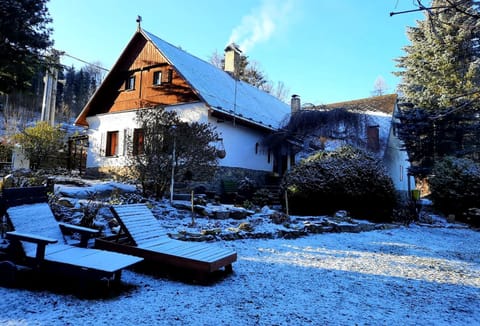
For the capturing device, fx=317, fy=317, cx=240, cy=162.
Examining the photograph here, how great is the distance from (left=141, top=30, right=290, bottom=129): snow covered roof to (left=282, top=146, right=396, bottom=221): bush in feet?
14.5

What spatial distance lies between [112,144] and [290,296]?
1380 centimetres

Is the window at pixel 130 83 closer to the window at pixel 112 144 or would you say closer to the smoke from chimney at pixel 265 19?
the window at pixel 112 144

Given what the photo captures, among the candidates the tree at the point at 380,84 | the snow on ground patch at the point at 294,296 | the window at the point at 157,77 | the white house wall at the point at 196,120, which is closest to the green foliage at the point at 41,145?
the white house wall at the point at 196,120

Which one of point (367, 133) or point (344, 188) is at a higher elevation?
point (367, 133)

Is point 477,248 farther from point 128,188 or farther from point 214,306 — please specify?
point 128,188

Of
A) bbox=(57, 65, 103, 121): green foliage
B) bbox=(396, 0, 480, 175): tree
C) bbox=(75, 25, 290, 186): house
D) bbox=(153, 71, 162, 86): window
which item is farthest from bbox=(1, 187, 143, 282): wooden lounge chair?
bbox=(57, 65, 103, 121): green foliage

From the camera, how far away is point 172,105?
515 inches

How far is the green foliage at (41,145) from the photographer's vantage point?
13.8 m

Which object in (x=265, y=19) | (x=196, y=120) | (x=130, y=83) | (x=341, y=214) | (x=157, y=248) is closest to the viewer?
(x=157, y=248)

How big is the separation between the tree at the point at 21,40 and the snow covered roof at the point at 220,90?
5.41 metres

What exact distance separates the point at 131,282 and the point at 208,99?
9.29m

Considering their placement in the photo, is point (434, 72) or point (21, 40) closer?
point (21, 40)

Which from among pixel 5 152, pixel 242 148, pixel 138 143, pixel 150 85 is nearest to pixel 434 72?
pixel 242 148

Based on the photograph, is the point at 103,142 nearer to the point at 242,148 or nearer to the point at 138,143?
the point at 242,148
